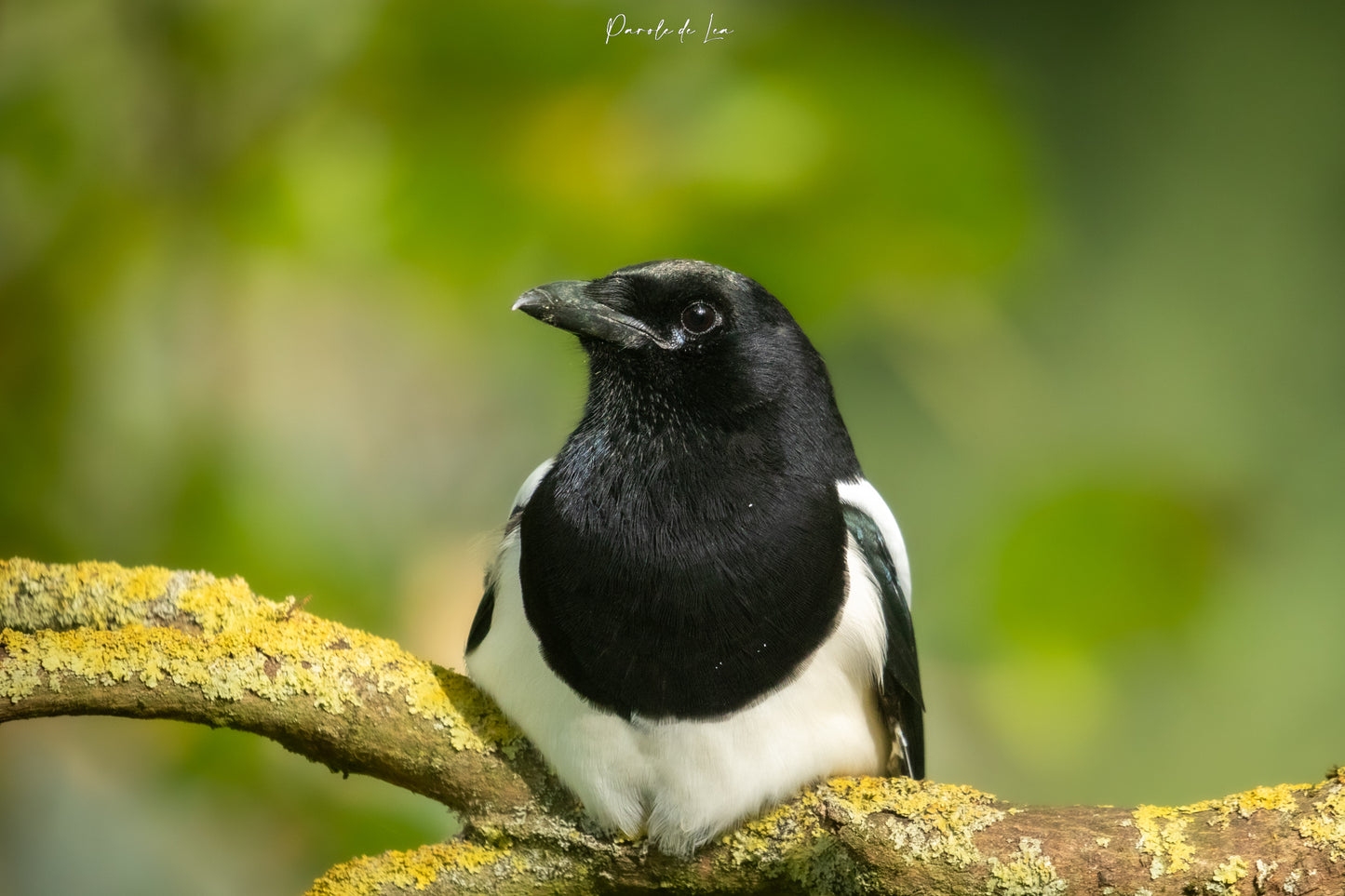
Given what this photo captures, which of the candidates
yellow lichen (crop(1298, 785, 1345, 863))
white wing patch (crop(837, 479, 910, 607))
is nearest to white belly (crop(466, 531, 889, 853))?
white wing patch (crop(837, 479, 910, 607))

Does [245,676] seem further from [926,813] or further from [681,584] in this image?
[926,813]

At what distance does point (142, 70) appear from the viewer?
1625 mm

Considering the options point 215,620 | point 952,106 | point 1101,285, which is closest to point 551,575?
point 215,620

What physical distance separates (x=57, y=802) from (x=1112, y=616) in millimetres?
1510

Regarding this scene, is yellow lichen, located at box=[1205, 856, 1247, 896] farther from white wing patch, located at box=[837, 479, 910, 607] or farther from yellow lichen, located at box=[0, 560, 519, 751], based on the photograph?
yellow lichen, located at box=[0, 560, 519, 751]

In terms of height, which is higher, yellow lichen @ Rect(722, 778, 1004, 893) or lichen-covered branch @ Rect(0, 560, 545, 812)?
lichen-covered branch @ Rect(0, 560, 545, 812)

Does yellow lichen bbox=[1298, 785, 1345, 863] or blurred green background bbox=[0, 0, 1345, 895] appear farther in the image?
blurred green background bbox=[0, 0, 1345, 895]

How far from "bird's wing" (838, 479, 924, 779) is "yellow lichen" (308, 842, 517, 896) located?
403 millimetres

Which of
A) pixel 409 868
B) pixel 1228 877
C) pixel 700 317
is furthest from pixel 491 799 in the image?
pixel 1228 877

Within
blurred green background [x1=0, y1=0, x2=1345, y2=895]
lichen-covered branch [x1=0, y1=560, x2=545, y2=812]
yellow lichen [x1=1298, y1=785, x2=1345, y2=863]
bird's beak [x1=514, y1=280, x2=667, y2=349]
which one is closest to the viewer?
yellow lichen [x1=1298, y1=785, x2=1345, y2=863]

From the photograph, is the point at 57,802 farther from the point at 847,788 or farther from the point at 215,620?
the point at 847,788

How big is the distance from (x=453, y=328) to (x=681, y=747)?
2.89 ft

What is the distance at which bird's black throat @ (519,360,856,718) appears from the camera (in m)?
0.99

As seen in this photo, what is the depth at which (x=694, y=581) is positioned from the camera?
100 cm
